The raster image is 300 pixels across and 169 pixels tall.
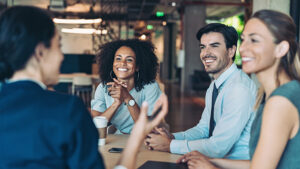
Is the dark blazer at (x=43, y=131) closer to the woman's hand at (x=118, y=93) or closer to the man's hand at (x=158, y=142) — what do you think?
the man's hand at (x=158, y=142)

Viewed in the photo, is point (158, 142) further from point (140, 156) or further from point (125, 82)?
point (125, 82)

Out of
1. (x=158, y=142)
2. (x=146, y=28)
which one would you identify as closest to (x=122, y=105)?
(x=158, y=142)

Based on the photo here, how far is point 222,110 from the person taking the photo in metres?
2.07

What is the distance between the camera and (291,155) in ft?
4.45

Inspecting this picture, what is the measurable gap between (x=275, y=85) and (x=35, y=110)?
103 centimetres

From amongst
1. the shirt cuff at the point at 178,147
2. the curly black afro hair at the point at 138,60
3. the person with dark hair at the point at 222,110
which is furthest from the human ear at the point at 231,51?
the curly black afro hair at the point at 138,60

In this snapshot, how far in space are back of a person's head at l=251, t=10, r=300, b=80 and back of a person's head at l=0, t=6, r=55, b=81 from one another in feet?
3.05

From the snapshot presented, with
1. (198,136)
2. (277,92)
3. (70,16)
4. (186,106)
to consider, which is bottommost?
(186,106)

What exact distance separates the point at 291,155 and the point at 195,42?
13.1m

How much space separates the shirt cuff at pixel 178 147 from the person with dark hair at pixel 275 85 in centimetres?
59

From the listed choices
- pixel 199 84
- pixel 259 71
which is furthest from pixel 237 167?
pixel 199 84

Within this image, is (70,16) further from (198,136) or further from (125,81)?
(198,136)

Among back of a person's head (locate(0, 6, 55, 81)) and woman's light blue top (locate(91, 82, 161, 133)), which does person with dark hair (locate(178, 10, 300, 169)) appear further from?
woman's light blue top (locate(91, 82, 161, 133))

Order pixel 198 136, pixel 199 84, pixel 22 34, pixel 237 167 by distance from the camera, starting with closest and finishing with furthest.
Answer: pixel 22 34 < pixel 237 167 < pixel 198 136 < pixel 199 84
